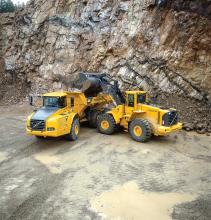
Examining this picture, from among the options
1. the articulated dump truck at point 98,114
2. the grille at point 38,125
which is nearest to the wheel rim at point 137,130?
the articulated dump truck at point 98,114

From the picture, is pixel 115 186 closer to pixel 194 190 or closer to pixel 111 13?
pixel 194 190

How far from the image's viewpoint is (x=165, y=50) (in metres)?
17.2

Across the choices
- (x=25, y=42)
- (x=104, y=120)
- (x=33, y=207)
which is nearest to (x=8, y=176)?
(x=33, y=207)

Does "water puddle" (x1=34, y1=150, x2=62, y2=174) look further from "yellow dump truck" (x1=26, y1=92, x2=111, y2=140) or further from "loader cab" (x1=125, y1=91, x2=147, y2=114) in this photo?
"loader cab" (x1=125, y1=91, x2=147, y2=114)

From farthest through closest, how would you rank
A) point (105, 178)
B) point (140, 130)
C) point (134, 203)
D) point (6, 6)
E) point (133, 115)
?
1. point (6, 6)
2. point (133, 115)
3. point (140, 130)
4. point (105, 178)
5. point (134, 203)

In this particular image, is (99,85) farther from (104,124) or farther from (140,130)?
(140,130)

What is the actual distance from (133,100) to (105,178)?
4806mm

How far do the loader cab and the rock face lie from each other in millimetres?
3524

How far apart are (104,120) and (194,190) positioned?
6130mm

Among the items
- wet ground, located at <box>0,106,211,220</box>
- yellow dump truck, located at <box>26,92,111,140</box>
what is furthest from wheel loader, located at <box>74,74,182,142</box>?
yellow dump truck, located at <box>26,92,111,140</box>

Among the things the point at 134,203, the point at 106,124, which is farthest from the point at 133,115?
the point at 134,203

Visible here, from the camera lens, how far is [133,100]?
1297 centimetres

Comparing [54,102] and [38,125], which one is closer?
[38,125]

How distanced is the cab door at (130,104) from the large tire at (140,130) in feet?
1.90
